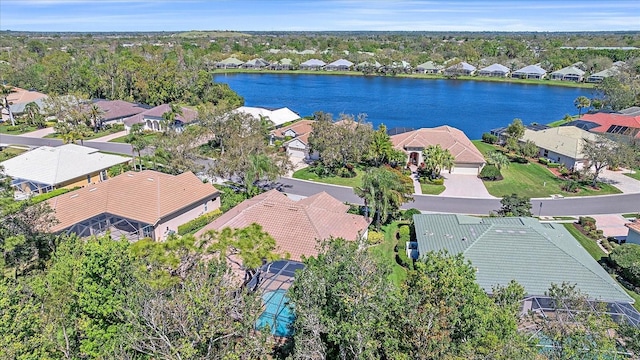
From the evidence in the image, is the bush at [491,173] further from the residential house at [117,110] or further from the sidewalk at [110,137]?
the residential house at [117,110]

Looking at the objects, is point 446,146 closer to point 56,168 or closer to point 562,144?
point 562,144

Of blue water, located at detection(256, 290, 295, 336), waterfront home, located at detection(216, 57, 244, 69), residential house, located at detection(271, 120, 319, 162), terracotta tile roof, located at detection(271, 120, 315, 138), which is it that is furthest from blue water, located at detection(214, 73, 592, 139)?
blue water, located at detection(256, 290, 295, 336)

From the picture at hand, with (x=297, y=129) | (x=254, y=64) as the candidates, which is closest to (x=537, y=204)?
(x=297, y=129)

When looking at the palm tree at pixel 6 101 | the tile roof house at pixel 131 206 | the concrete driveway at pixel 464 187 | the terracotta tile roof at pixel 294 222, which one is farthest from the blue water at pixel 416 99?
the tile roof house at pixel 131 206

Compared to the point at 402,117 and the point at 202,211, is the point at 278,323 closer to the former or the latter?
the point at 202,211

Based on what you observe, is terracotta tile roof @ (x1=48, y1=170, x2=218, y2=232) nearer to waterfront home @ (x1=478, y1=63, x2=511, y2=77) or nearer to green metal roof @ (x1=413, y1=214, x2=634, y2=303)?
green metal roof @ (x1=413, y1=214, x2=634, y2=303)

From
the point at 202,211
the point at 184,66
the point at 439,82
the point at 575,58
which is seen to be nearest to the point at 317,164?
the point at 202,211
